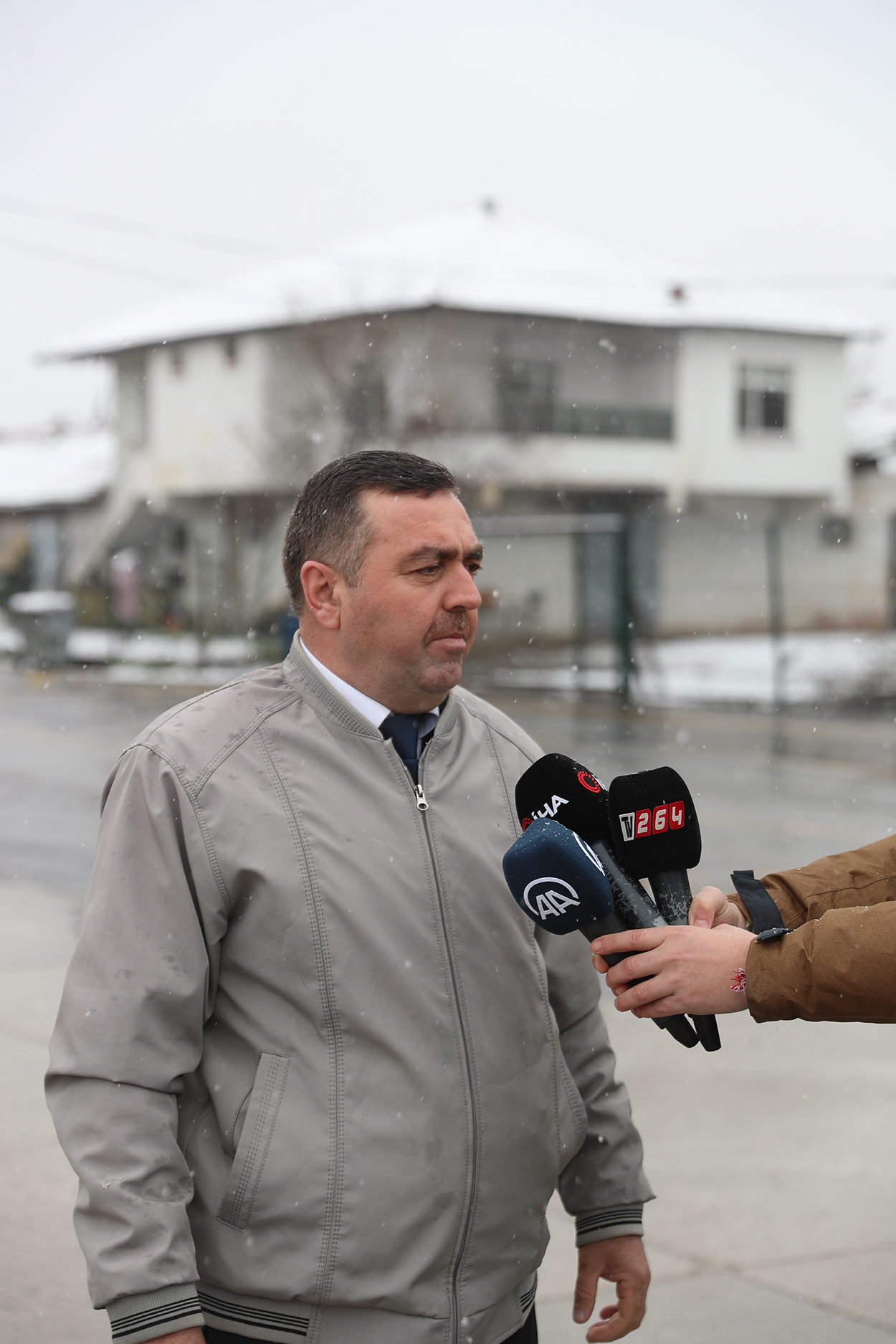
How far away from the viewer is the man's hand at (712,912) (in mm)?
1975

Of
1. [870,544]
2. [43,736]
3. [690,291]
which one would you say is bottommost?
[43,736]

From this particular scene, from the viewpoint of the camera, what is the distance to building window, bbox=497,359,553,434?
87.9 ft

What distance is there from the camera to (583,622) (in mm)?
18484

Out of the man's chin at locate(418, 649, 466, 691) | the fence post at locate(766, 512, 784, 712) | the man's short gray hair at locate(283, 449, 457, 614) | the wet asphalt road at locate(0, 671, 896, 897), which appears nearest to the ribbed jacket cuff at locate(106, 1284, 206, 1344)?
the man's chin at locate(418, 649, 466, 691)

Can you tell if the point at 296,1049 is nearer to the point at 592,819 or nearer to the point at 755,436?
the point at 592,819

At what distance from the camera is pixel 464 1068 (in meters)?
1.91

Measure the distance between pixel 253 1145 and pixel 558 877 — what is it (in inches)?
20.9

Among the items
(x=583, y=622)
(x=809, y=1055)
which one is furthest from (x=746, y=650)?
(x=809, y=1055)

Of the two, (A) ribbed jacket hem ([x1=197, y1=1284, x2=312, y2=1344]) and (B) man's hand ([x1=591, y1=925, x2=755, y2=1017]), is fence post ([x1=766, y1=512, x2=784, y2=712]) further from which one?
(A) ribbed jacket hem ([x1=197, y1=1284, x2=312, y2=1344])

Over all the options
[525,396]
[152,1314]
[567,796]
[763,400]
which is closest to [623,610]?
[525,396]

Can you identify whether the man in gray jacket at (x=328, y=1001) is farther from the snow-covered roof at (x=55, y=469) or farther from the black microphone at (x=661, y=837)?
the snow-covered roof at (x=55, y=469)

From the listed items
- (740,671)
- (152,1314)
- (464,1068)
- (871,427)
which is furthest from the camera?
(871,427)

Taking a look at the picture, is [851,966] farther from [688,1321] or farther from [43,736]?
[43,736]

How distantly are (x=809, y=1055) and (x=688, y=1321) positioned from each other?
1958 mm
